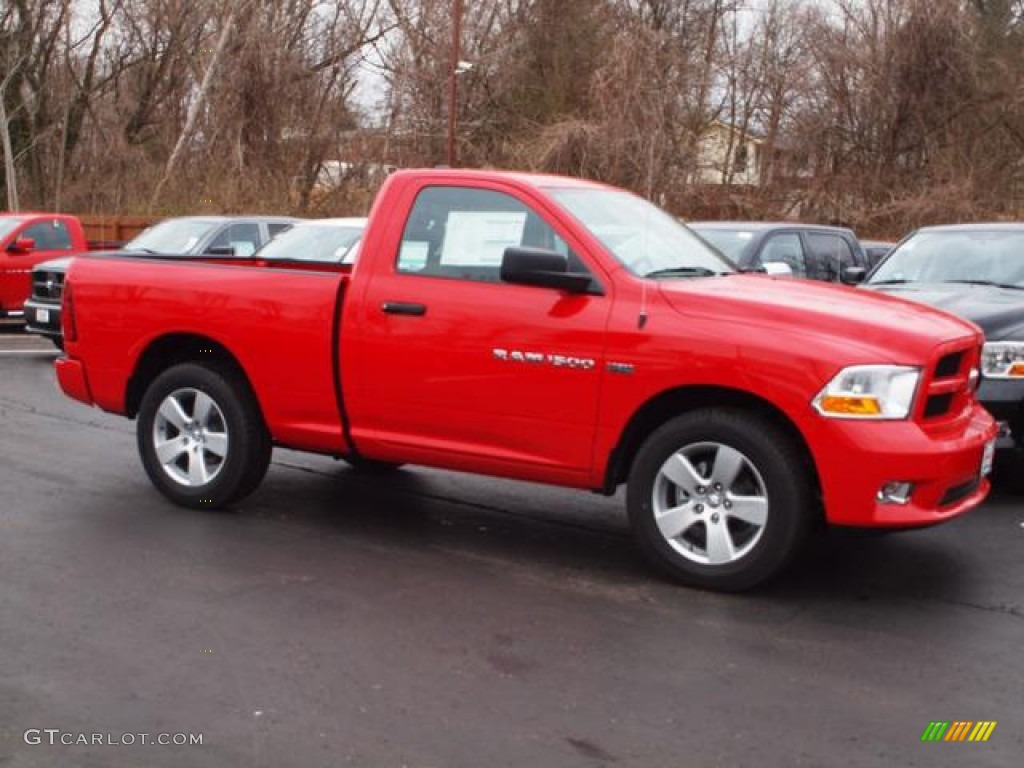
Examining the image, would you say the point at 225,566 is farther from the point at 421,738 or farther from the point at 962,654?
the point at 962,654

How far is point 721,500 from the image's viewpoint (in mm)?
5812

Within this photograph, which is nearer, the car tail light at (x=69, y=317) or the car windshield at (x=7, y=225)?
the car tail light at (x=69, y=317)

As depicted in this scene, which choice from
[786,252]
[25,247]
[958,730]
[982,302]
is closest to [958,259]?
[982,302]

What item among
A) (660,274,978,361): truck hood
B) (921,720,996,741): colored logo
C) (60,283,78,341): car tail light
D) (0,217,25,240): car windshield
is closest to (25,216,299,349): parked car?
(0,217,25,240): car windshield

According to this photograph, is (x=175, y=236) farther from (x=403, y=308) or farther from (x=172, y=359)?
(x=403, y=308)

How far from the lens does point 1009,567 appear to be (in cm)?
652

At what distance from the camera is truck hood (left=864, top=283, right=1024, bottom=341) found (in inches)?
314

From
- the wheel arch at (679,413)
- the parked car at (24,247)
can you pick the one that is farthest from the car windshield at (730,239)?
the parked car at (24,247)

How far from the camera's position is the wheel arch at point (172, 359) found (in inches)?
287

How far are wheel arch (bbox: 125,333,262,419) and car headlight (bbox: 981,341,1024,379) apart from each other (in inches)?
170

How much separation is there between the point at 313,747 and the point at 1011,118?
38.3 m

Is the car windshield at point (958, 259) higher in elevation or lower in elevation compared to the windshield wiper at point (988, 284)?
higher

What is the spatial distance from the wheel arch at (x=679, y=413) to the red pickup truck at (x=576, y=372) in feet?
0.04

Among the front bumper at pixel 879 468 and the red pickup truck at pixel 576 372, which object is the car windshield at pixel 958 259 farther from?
the front bumper at pixel 879 468
